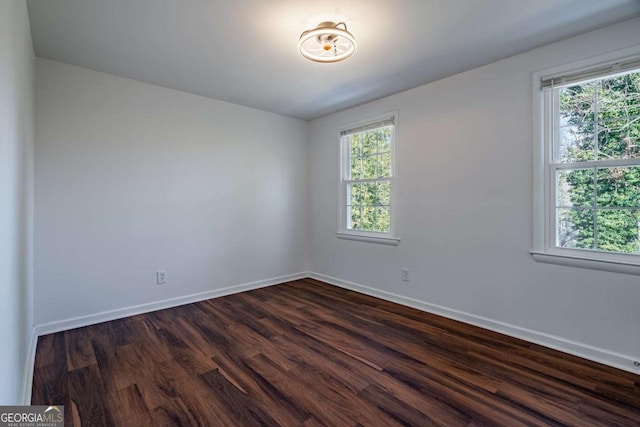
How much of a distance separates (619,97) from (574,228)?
39.3 inches

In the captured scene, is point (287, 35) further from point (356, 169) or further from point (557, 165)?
point (557, 165)

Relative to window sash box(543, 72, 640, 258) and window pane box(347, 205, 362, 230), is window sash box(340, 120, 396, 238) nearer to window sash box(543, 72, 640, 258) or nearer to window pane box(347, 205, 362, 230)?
window pane box(347, 205, 362, 230)

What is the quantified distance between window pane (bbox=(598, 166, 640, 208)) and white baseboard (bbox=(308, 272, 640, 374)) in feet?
3.55

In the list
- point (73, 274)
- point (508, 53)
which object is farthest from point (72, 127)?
point (508, 53)

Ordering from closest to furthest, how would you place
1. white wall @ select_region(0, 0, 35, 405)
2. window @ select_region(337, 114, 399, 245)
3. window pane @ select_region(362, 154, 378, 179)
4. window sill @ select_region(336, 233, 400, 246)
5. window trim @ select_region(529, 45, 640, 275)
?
white wall @ select_region(0, 0, 35, 405) < window trim @ select_region(529, 45, 640, 275) < window sill @ select_region(336, 233, 400, 246) < window @ select_region(337, 114, 399, 245) < window pane @ select_region(362, 154, 378, 179)

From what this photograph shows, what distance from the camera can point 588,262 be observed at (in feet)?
7.45

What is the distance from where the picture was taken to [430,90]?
3.19 metres

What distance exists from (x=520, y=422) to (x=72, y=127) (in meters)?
4.04

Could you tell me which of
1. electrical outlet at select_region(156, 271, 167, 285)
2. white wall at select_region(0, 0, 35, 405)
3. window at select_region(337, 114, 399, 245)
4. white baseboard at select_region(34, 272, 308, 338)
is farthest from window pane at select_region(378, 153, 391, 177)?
white wall at select_region(0, 0, 35, 405)

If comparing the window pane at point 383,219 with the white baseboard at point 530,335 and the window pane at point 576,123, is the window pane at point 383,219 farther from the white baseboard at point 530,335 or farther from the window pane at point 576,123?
the window pane at point 576,123

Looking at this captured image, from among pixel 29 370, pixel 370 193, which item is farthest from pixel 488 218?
pixel 29 370

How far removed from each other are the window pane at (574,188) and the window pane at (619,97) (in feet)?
1.40

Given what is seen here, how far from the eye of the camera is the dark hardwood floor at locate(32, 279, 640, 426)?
5.57ft

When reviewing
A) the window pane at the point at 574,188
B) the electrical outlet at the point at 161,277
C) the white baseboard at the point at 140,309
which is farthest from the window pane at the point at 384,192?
the electrical outlet at the point at 161,277
